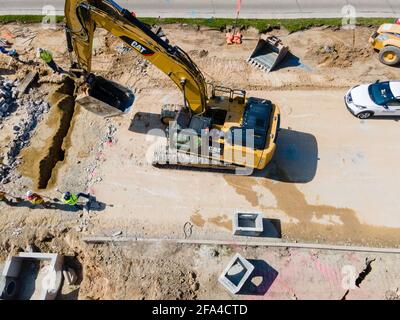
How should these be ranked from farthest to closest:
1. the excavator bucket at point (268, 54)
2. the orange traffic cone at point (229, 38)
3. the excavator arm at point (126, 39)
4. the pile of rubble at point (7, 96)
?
the orange traffic cone at point (229, 38), the excavator bucket at point (268, 54), the pile of rubble at point (7, 96), the excavator arm at point (126, 39)

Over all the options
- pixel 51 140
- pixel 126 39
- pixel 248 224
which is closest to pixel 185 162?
pixel 248 224

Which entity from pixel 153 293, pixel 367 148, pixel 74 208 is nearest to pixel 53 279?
pixel 74 208

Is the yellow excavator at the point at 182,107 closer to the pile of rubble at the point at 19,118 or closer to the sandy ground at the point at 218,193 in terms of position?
the sandy ground at the point at 218,193

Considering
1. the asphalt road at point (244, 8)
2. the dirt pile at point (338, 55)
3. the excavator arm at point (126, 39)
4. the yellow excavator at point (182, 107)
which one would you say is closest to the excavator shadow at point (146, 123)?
the yellow excavator at point (182, 107)

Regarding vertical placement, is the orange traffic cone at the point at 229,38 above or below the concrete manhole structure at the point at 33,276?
above

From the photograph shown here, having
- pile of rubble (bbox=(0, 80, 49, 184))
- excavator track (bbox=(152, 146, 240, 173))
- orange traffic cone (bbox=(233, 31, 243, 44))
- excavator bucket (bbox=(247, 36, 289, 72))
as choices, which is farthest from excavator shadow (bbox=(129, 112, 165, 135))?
orange traffic cone (bbox=(233, 31, 243, 44))

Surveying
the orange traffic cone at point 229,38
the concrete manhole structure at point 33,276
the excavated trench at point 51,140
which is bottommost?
the concrete manhole structure at point 33,276

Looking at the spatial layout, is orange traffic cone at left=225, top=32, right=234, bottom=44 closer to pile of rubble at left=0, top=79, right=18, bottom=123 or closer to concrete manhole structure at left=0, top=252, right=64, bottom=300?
pile of rubble at left=0, top=79, right=18, bottom=123

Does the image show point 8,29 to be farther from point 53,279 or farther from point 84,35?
point 53,279
